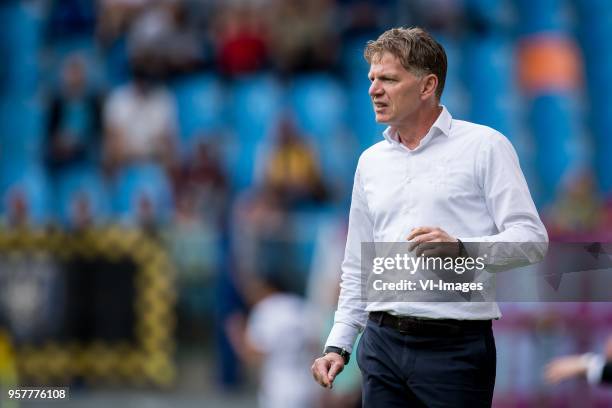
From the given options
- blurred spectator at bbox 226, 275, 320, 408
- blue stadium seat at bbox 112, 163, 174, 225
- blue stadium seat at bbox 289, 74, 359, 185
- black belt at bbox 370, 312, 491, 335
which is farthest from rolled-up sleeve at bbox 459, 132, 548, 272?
blue stadium seat at bbox 289, 74, 359, 185

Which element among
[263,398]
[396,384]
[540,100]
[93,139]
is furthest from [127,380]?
[396,384]

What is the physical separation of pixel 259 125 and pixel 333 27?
5.21 feet

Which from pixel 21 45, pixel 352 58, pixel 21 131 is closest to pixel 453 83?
pixel 352 58

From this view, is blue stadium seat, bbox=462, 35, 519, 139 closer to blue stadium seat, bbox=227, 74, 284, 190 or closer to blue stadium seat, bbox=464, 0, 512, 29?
blue stadium seat, bbox=464, 0, 512, 29

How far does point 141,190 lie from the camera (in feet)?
44.8

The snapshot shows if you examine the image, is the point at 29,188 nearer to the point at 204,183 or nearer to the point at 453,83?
the point at 204,183

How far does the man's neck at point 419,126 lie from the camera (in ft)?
13.1

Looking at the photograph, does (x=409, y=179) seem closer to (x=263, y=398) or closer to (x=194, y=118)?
(x=263, y=398)

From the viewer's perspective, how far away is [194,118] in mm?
15297

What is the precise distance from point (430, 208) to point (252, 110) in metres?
11.4

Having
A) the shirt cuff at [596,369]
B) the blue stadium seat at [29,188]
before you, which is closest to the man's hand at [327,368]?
the shirt cuff at [596,369]

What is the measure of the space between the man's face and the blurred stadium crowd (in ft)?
29.4

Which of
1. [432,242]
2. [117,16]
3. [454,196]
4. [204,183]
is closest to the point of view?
[432,242]

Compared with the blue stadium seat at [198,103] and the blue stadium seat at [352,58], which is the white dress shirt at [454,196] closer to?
the blue stadium seat at [198,103]
